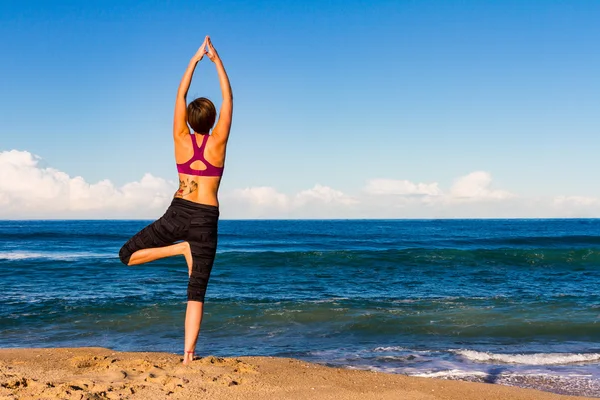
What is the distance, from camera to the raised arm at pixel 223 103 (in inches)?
176

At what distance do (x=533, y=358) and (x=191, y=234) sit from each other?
5265 millimetres

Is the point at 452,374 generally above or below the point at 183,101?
below

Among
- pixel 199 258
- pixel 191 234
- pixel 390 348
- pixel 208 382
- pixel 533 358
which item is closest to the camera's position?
pixel 208 382

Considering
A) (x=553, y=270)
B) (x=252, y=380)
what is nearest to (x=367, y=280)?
(x=553, y=270)

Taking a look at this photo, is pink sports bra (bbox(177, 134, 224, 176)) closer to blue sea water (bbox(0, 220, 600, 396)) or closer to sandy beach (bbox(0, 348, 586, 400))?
sandy beach (bbox(0, 348, 586, 400))

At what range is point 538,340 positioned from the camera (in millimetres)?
8844

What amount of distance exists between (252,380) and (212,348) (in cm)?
368

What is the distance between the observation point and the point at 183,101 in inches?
179

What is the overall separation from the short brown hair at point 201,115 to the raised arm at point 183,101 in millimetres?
51

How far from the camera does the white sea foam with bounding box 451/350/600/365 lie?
714 cm

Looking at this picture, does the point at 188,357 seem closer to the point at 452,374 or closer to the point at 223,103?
the point at 223,103

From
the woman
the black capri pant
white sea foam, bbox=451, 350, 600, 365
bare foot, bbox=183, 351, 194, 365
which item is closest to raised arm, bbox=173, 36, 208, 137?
the woman

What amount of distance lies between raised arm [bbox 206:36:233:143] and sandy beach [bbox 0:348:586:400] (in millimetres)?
2000

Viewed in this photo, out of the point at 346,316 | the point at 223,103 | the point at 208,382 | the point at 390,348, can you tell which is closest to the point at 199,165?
the point at 223,103
